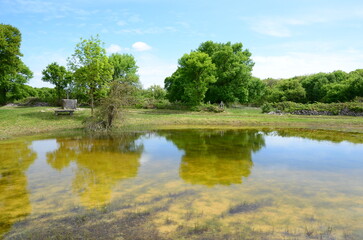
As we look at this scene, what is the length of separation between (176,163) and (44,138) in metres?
12.1

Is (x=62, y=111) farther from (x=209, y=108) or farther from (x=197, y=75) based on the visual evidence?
(x=197, y=75)

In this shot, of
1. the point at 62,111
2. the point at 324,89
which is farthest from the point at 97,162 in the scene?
the point at 324,89

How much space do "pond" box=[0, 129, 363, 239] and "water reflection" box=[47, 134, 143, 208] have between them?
0.05 metres

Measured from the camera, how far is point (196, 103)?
1775 inches

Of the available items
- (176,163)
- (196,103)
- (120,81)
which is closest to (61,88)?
(196,103)

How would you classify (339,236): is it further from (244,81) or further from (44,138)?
(244,81)

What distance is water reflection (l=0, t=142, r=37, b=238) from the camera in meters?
6.65

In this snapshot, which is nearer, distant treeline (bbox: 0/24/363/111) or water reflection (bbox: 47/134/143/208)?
water reflection (bbox: 47/134/143/208)

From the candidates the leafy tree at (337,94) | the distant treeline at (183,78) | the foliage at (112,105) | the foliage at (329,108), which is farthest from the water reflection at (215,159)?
the leafy tree at (337,94)

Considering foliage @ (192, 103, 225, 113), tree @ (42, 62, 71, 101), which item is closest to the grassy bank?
foliage @ (192, 103, 225, 113)

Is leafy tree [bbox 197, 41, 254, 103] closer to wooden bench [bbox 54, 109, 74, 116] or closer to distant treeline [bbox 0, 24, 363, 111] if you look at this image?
distant treeline [bbox 0, 24, 363, 111]

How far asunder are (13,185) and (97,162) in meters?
3.76

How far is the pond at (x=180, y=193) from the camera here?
592cm

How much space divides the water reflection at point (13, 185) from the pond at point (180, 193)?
0.03 m
